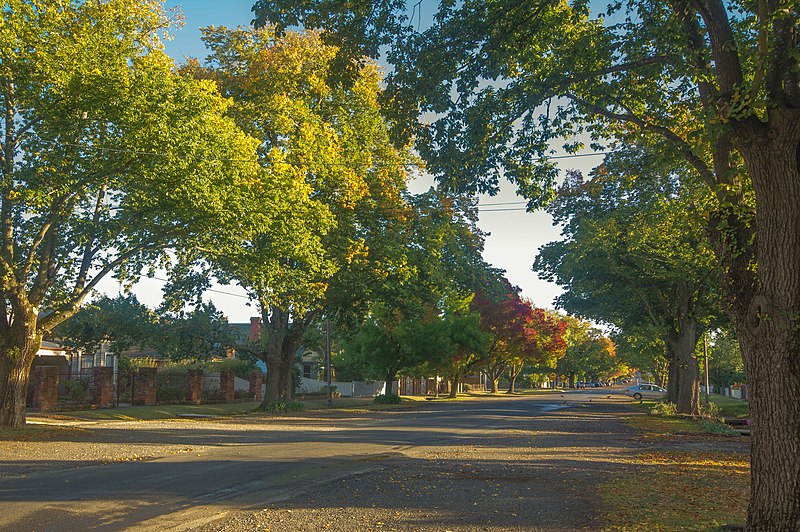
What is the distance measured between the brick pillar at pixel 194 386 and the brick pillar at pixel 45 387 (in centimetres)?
929

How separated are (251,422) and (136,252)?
29.9 ft

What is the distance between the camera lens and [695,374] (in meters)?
33.4

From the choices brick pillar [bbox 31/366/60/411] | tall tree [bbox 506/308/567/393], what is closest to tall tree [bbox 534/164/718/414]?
brick pillar [bbox 31/366/60/411]

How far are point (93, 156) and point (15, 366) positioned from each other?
635cm

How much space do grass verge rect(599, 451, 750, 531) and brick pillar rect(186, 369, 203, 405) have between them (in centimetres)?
2771

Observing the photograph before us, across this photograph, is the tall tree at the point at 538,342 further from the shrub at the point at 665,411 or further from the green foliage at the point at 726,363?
the shrub at the point at 665,411

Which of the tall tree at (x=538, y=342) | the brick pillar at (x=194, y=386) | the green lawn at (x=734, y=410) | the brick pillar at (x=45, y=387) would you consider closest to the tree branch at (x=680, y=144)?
the brick pillar at (x=45, y=387)

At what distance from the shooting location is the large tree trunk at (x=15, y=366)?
19.1 m

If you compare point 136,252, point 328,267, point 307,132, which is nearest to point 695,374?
point 328,267

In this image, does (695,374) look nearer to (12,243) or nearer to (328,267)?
(328,267)

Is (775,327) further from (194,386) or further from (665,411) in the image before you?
(194,386)

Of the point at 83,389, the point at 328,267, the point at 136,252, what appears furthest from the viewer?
the point at 83,389

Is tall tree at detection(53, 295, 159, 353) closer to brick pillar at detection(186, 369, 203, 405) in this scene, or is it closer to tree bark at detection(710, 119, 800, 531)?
brick pillar at detection(186, 369, 203, 405)

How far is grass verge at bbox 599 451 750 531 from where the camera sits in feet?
26.6
